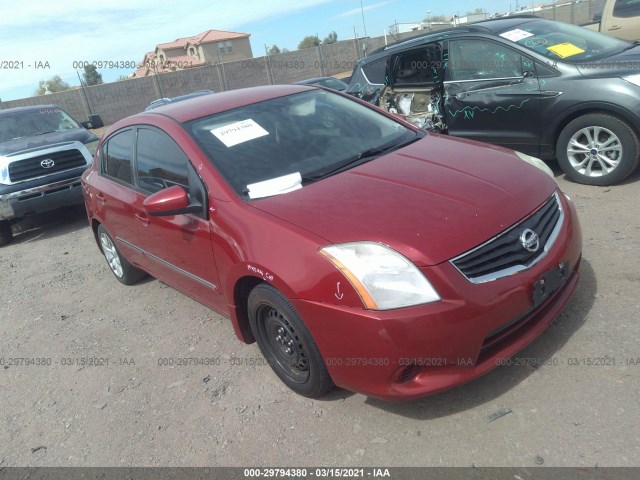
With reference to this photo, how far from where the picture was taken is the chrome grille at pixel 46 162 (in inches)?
284

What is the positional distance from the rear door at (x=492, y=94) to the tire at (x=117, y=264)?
13.1 feet

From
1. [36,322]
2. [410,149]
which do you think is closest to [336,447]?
[410,149]

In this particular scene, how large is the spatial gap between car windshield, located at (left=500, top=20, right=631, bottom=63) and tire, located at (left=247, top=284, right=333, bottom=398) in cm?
427

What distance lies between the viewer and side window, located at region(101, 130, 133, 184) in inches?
161

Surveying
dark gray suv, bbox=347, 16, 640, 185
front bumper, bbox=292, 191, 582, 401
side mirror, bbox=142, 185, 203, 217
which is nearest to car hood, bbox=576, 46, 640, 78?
dark gray suv, bbox=347, 16, 640, 185

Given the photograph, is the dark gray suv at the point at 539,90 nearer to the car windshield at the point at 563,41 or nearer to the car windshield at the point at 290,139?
the car windshield at the point at 563,41

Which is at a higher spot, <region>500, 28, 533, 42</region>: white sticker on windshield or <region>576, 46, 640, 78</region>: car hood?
<region>500, 28, 533, 42</region>: white sticker on windshield

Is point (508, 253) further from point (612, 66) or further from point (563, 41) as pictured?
point (563, 41)

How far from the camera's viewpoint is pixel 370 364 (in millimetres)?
2365

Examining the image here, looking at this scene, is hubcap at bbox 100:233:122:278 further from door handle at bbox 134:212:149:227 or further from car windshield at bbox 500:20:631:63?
car windshield at bbox 500:20:631:63

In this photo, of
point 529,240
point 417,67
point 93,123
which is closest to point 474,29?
point 417,67

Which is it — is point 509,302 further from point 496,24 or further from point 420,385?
point 496,24

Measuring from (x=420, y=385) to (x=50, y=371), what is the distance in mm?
2904

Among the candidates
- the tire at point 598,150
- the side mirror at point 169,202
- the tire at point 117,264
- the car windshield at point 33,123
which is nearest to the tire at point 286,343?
the side mirror at point 169,202
